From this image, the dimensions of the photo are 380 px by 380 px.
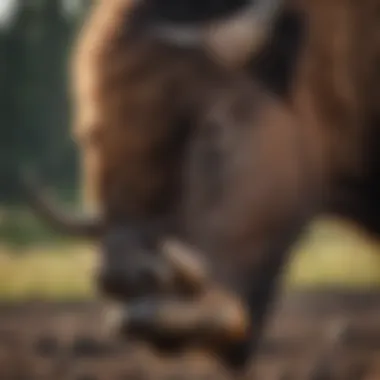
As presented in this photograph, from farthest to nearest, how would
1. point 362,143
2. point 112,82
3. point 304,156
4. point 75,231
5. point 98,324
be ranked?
point 98,324 → point 362,143 → point 304,156 → point 75,231 → point 112,82

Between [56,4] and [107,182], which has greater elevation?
[56,4]

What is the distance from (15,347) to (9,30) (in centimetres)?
67

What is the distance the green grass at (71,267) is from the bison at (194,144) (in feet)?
2.07

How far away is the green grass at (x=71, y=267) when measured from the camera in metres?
1.84

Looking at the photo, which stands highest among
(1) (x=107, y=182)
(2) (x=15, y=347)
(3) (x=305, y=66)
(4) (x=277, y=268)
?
(3) (x=305, y=66)

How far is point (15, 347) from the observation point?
7.16 ft

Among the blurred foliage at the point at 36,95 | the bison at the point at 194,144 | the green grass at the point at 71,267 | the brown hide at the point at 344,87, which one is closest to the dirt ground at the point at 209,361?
the green grass at the point at 71,267

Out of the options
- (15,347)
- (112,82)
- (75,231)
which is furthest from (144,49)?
(15,347)

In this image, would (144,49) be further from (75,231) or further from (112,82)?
(75,231)

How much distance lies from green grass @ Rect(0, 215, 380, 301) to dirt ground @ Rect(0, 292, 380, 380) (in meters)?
0.03

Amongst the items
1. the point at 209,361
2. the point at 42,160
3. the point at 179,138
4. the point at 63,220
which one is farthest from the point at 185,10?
the point at 209,361

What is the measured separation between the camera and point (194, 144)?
3.43ft

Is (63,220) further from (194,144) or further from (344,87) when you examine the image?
(344,87)

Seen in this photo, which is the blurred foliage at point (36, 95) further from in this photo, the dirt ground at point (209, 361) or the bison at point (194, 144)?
the bison at point (194, 144)
